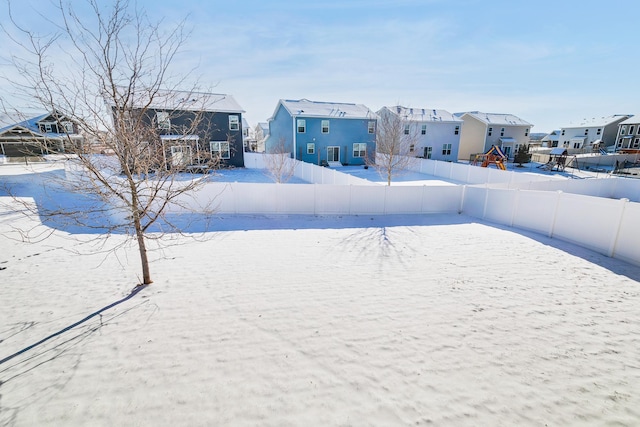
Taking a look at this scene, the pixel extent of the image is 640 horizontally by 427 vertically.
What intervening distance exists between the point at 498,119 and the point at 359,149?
2411 centimetres

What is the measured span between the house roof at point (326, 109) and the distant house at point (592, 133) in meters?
41.7

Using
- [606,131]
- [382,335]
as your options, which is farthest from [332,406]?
[606,131]

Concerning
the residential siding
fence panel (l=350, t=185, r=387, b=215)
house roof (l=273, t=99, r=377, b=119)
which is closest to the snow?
fence panel (l=350, t=185, r=387, b=215)

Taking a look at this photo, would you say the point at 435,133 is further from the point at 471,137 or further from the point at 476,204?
the point at 476,204

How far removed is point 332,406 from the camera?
11.9 ft

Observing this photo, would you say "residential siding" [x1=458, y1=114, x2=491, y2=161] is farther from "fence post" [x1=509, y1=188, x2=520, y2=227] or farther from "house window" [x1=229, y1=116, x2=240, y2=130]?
"fence post" [x1=509, y1=188, x2=520, y2=227]

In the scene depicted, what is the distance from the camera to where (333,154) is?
102ft

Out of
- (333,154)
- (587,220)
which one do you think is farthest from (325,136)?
(587,220)

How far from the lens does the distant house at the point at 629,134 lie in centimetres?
4375

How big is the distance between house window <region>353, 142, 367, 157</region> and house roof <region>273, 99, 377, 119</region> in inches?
114

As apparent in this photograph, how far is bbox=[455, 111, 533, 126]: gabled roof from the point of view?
3975cm

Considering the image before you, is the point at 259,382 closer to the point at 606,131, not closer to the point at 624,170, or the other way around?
the point at 624,170

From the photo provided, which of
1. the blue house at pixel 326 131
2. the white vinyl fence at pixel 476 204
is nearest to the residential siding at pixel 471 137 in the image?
the blue house at pixel 326 131

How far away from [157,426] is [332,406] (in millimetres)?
2083
